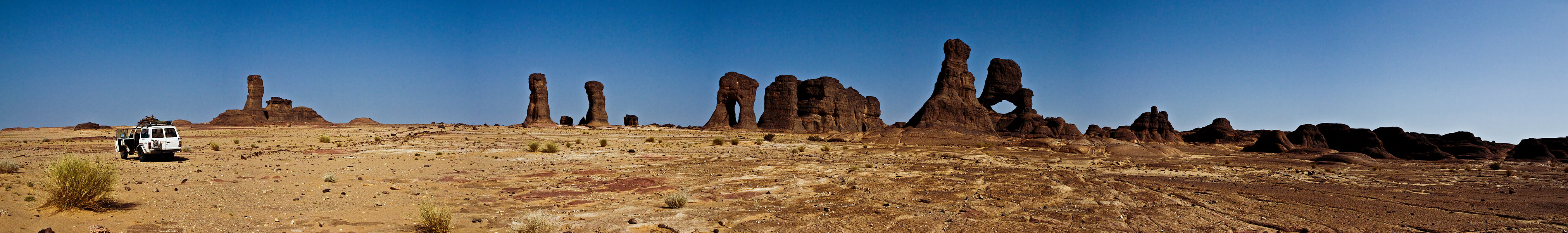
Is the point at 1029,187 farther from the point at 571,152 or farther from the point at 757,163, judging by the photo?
the point at 571,152

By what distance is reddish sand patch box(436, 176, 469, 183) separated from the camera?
1310 cm

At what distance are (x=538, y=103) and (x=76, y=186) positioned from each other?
63.2m

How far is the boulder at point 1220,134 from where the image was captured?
56344 mm

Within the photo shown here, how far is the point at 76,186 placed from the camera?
285 inches

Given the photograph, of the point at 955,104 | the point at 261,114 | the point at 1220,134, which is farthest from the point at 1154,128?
the point at 261,114

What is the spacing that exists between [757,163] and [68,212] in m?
13.6

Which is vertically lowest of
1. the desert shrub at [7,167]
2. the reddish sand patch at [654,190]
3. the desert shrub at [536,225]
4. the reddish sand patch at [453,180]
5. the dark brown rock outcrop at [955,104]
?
the desert shrub at [536,225]

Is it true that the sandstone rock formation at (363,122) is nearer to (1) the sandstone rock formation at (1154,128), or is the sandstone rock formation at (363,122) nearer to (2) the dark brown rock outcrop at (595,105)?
(2) the dark brown rock outcrop at (595,105)

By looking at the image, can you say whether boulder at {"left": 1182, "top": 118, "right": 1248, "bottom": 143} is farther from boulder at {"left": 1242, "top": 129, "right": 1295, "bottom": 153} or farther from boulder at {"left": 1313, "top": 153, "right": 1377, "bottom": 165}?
boulder at {"left": 1313, "top": 153, "right": 1377, "bottom": 165}

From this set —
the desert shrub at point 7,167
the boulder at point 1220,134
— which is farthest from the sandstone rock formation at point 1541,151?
the desert shrub at point 7,167

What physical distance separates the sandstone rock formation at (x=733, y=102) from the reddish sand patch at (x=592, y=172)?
4655cm

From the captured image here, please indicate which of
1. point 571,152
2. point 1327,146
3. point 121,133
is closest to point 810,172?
point 571,152

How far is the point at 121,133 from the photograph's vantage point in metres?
16.5

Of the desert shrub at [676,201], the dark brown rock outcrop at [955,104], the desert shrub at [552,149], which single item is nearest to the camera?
the desert shrub at [676,201]
